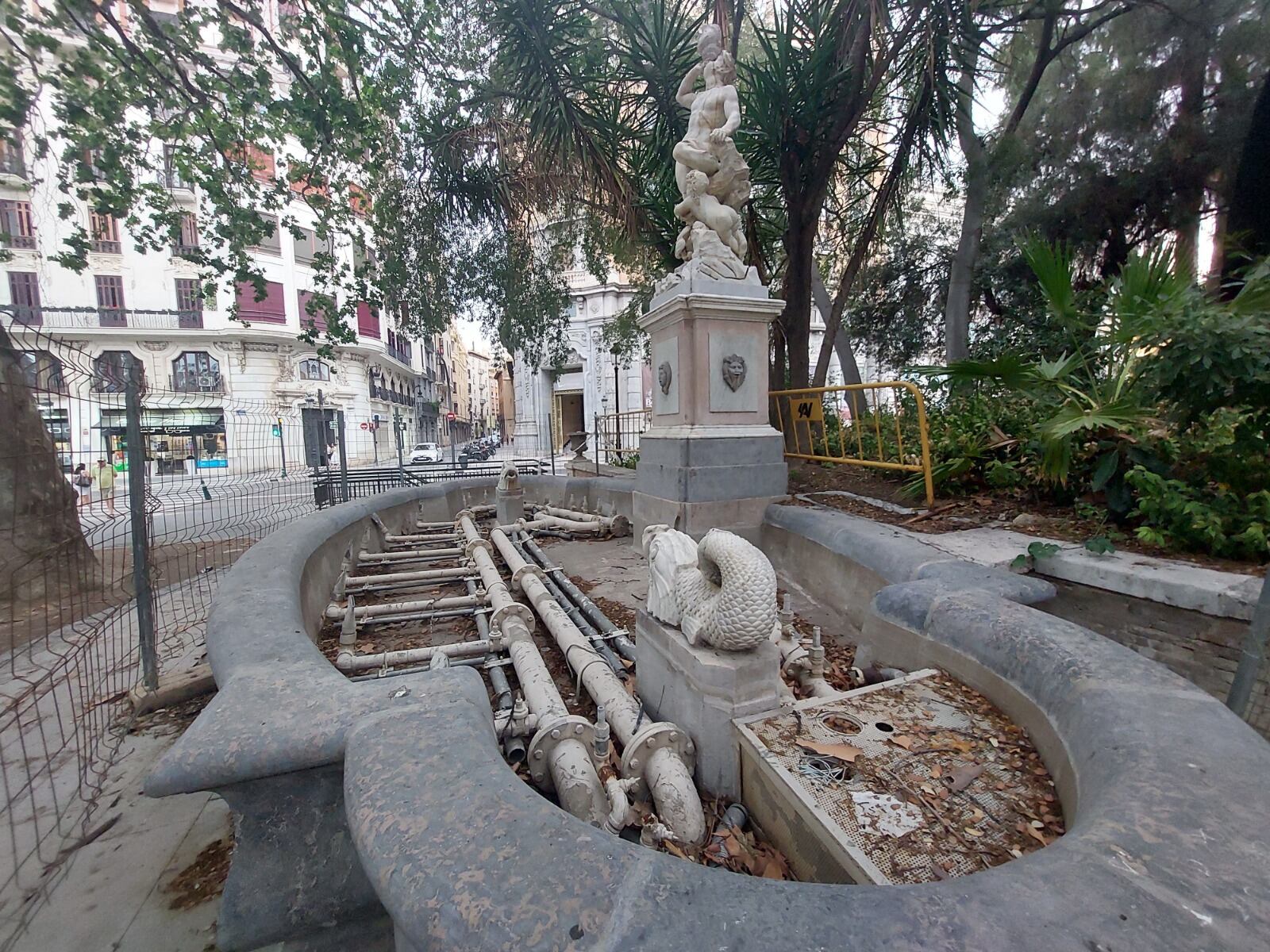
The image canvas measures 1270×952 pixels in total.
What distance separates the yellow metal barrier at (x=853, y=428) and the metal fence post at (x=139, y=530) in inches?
205

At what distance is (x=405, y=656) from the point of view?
10.1ft

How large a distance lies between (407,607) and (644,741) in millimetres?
2506

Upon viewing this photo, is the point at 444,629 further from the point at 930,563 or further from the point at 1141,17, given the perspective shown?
the point at 1141,17

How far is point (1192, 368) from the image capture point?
9.15 ft

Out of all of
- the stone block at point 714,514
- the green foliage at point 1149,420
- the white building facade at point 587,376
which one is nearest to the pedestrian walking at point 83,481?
the stone block at point 714,514

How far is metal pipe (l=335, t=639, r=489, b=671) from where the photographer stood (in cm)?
296

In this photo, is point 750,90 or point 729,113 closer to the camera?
point 729,113

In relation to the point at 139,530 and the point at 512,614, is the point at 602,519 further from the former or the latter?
the point at 139,530

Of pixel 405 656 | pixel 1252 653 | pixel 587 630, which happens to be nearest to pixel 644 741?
pixel 587 630

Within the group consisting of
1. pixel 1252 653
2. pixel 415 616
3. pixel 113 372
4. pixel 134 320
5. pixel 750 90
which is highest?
pixel 134 320

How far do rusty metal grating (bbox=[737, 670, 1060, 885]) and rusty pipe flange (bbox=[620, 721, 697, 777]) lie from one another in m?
0.27

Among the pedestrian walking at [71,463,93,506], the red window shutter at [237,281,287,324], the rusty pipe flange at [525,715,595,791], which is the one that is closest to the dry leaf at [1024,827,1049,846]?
the rusty pipe flange at [525,715,595,791]

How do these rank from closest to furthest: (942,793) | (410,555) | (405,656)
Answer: (942,793), (405,656), (410,555)

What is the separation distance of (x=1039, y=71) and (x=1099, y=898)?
11.5 meters
